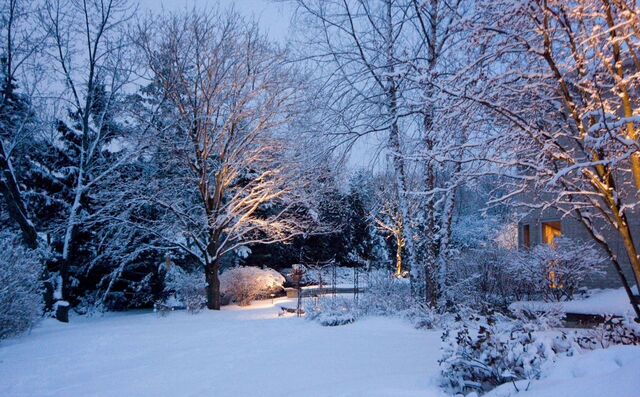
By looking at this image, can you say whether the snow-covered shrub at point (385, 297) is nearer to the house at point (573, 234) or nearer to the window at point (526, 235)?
the house at point (573, 234)

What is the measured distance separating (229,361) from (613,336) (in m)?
4.86

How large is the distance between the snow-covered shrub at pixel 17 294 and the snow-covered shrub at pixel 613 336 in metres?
9.35

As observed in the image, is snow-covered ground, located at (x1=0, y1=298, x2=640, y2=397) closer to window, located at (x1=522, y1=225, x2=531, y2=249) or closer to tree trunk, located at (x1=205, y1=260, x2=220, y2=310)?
tree trunk, located at (x1=205, y1=260, x2=220, y2=310)

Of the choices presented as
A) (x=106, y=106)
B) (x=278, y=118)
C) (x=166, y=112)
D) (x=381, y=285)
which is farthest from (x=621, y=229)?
(x=106, y=106)

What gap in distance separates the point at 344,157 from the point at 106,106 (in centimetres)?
1060

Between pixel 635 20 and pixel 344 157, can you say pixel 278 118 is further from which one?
pixel 635 20

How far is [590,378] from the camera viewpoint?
10.6ft

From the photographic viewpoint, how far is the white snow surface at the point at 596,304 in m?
9.22

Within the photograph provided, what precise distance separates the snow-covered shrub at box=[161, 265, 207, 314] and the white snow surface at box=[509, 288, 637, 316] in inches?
376

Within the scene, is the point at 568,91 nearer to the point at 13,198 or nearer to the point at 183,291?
the point at 183,291

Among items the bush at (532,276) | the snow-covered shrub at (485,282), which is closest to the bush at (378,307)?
the snow-covered shrub at (485,282)

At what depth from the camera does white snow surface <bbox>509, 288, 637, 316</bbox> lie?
30.3 feet

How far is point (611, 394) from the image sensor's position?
2795mm

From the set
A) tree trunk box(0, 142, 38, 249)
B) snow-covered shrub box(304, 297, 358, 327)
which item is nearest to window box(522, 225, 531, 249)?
snow-covered shrub box(304, 297, 358, 327)
